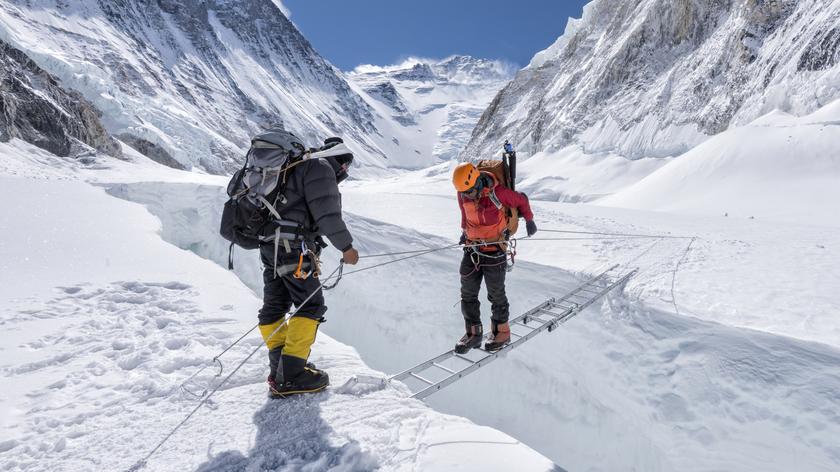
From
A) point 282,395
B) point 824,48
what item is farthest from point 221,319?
point 824,48

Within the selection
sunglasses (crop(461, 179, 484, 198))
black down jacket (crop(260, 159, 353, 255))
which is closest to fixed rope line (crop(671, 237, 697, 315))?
sunglasses (crop(461, 179, 484, 198))

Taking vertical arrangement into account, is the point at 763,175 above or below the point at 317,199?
above

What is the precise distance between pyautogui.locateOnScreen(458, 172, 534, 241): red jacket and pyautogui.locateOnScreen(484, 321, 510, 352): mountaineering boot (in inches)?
37.2

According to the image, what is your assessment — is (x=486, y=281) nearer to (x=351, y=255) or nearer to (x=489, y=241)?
(x=489, y=241)

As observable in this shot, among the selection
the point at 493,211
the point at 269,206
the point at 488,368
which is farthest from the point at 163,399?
the point at 488,368

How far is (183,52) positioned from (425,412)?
155m

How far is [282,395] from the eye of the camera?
3.44 metres

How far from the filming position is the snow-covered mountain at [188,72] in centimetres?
7381

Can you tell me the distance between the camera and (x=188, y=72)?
4828 inches

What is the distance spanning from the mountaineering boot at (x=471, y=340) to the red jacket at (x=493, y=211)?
1003 mm

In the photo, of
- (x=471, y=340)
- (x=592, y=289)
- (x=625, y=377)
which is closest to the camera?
(x=471, y=340)

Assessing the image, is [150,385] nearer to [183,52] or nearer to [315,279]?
[315,279]

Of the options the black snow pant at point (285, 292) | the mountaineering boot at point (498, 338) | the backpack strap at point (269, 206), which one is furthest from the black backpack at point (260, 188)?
the mountaineering boot at point (498, 338)

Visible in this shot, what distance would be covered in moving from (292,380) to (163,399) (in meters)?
0.96
